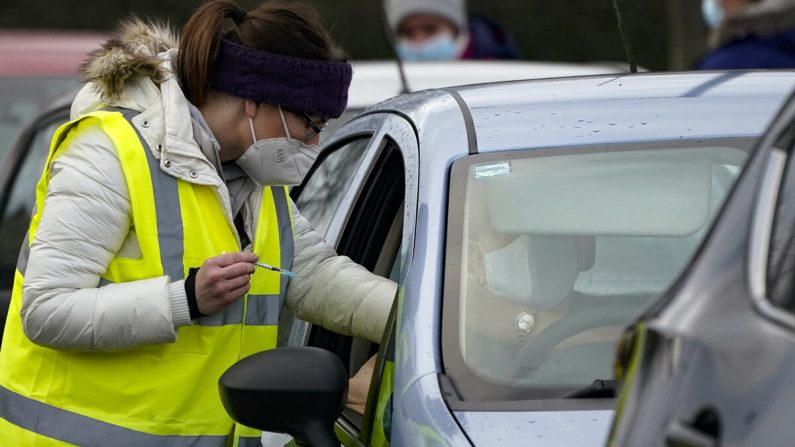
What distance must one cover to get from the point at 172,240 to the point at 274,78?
0.46 meters

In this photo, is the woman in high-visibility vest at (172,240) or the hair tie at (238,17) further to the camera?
the hair tie at (238,17)

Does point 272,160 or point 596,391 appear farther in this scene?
point 272,160

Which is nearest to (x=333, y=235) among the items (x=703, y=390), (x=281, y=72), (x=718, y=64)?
(x=281, y=72)

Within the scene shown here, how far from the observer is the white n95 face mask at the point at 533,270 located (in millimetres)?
3193

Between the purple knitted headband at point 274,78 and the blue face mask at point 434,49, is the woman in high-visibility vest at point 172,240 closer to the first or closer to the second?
the purple knitted headband at point 274,78

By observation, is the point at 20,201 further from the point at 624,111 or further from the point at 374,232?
the point at 624,111

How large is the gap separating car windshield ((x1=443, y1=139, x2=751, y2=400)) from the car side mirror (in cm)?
21

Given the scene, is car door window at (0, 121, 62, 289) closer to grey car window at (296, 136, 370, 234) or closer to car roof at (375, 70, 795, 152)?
grey car window at (296, 136, 370, 234)

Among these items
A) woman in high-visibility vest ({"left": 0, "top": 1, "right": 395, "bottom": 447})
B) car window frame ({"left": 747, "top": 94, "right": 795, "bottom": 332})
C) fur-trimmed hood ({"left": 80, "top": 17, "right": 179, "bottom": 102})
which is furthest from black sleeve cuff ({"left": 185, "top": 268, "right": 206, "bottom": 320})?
car window frame ({"left": 747, "top": 94, "right": 795, "bottom": 332})

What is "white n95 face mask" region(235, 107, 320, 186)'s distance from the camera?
3723 millimetres

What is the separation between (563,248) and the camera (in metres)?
3.26

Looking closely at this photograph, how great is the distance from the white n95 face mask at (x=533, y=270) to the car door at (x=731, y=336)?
96 cm

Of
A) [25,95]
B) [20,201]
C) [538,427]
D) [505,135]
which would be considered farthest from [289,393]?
[25,95]

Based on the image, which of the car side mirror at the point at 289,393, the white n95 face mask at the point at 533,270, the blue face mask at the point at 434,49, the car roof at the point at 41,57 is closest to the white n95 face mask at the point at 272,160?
the white n95 face mask at the point at 533,270
